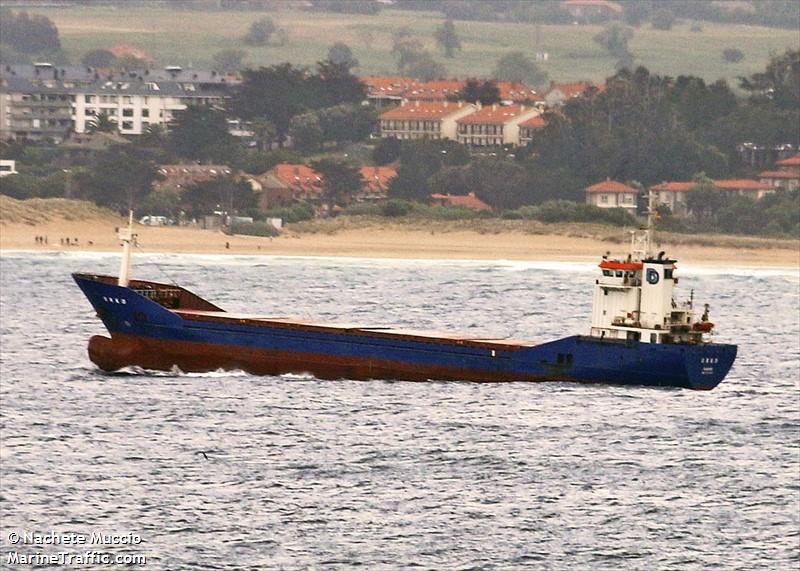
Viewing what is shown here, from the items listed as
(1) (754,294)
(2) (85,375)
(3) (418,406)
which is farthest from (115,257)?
(3) (418,406)

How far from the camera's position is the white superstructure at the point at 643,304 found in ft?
270

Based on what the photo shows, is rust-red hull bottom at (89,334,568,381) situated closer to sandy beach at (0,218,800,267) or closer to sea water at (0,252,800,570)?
sea water at (0,252,800,570)

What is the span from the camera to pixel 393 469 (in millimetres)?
66500

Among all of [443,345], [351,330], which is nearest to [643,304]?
[443,345]

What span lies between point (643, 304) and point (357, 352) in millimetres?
11883

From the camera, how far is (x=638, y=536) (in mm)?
58125

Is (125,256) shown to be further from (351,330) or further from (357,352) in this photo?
(357,352)

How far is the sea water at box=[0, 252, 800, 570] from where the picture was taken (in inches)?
2205

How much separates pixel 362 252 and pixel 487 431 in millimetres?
117758

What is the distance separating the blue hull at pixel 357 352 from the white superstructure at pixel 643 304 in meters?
0.69

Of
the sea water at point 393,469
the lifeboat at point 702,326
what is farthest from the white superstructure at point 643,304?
the sea water at point 393,469

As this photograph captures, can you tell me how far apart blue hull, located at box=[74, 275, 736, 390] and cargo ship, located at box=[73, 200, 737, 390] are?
0.13ft

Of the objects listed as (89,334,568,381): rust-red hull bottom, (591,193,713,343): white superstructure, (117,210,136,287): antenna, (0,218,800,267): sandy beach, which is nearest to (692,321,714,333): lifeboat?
(591,193,713,343): white superstructure

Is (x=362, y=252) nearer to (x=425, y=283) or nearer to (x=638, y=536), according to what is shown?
(x=425, y=283)
